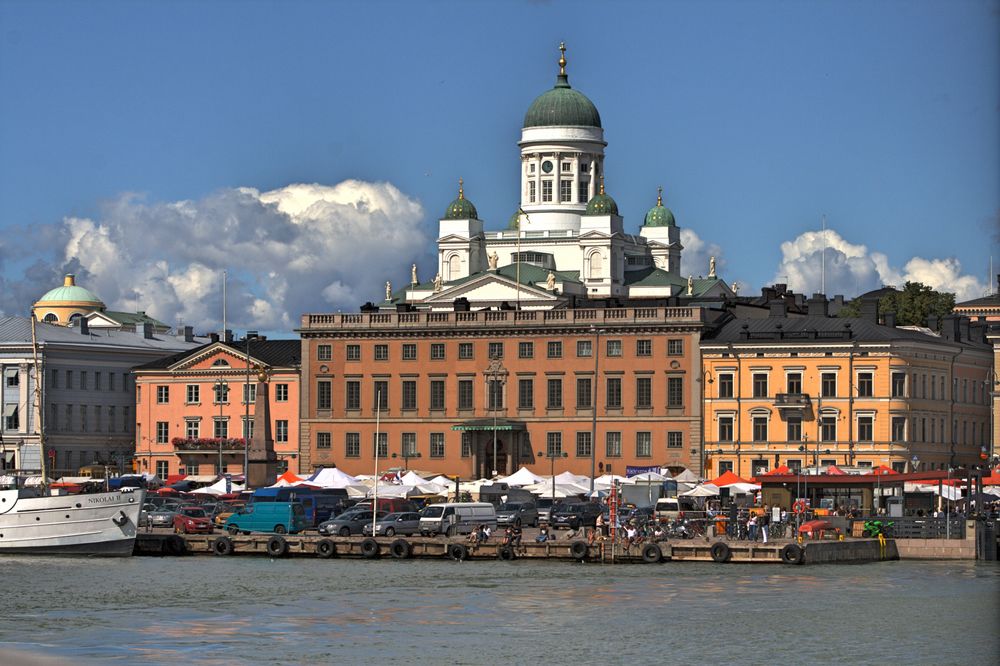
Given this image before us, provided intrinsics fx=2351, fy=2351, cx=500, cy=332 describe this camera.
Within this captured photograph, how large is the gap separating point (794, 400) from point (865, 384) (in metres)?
4.00

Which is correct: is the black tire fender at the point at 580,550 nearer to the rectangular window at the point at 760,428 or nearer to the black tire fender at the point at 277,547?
the black tire fender at the point at 277,547

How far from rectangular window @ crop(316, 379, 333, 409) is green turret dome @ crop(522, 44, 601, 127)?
50723mm

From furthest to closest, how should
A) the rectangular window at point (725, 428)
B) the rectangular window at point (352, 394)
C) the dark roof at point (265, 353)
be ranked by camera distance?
the dark roof at point (265, 353), the rectangular window at point (352, 394), the rectangular window at point (725, 428)

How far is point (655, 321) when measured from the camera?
132 m

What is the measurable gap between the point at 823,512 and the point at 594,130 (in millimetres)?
90045

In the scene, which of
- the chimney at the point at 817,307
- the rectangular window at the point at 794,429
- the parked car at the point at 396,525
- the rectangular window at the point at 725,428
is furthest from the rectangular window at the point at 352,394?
the parked car at the point at 396,525

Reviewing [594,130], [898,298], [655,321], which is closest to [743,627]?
[655,321]

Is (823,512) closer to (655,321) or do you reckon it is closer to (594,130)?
(655,321)

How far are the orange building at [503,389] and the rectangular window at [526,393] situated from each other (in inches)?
2.3

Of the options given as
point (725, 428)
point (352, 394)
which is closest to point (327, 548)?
point (725, 428)

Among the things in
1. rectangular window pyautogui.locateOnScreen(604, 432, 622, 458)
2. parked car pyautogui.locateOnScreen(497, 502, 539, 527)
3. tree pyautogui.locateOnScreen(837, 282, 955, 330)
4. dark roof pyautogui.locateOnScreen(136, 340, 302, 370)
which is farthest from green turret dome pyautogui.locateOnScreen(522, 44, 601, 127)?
parked car pyautogui.locateOnScreen(497, 502, 539, 527)

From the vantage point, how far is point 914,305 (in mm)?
168125

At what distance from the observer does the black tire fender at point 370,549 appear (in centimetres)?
9044

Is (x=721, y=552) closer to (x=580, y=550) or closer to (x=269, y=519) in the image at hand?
(x=580, y=550)
